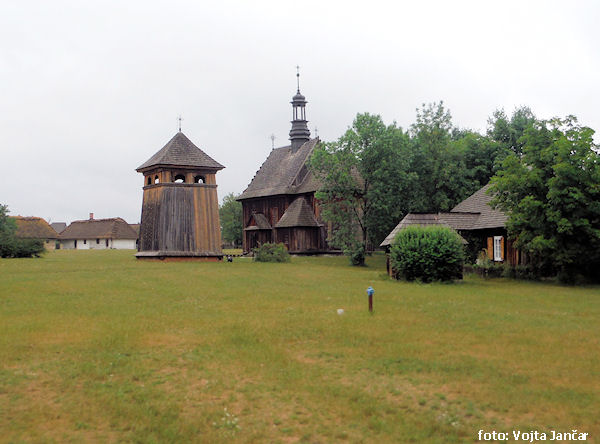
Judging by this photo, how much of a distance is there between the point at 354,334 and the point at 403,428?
5.40 metres

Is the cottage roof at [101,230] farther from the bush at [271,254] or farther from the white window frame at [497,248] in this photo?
the white window frame at [497,248]

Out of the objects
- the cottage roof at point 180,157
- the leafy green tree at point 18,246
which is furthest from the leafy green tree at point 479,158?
the leafy green tree at point 18,246

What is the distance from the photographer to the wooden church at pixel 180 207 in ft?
139

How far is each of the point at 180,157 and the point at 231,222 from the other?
57.9 meters

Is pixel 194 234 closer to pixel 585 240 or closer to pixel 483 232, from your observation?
pixel 483 232

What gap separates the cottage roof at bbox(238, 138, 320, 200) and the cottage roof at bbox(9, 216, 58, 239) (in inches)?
2020

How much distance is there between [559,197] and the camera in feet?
80.6

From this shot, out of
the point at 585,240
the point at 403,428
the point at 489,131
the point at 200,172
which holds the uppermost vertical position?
the point at 489,131

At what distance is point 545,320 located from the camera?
14867 millimetres

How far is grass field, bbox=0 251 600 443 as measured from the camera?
24.2 feet

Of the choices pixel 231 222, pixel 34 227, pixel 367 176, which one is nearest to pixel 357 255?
pixel 367 176

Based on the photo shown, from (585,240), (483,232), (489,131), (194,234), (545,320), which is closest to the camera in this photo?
(545,320)

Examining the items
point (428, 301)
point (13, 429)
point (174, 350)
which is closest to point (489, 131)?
point (428, 301)

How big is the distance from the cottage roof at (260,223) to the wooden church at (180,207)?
53.1 ft
